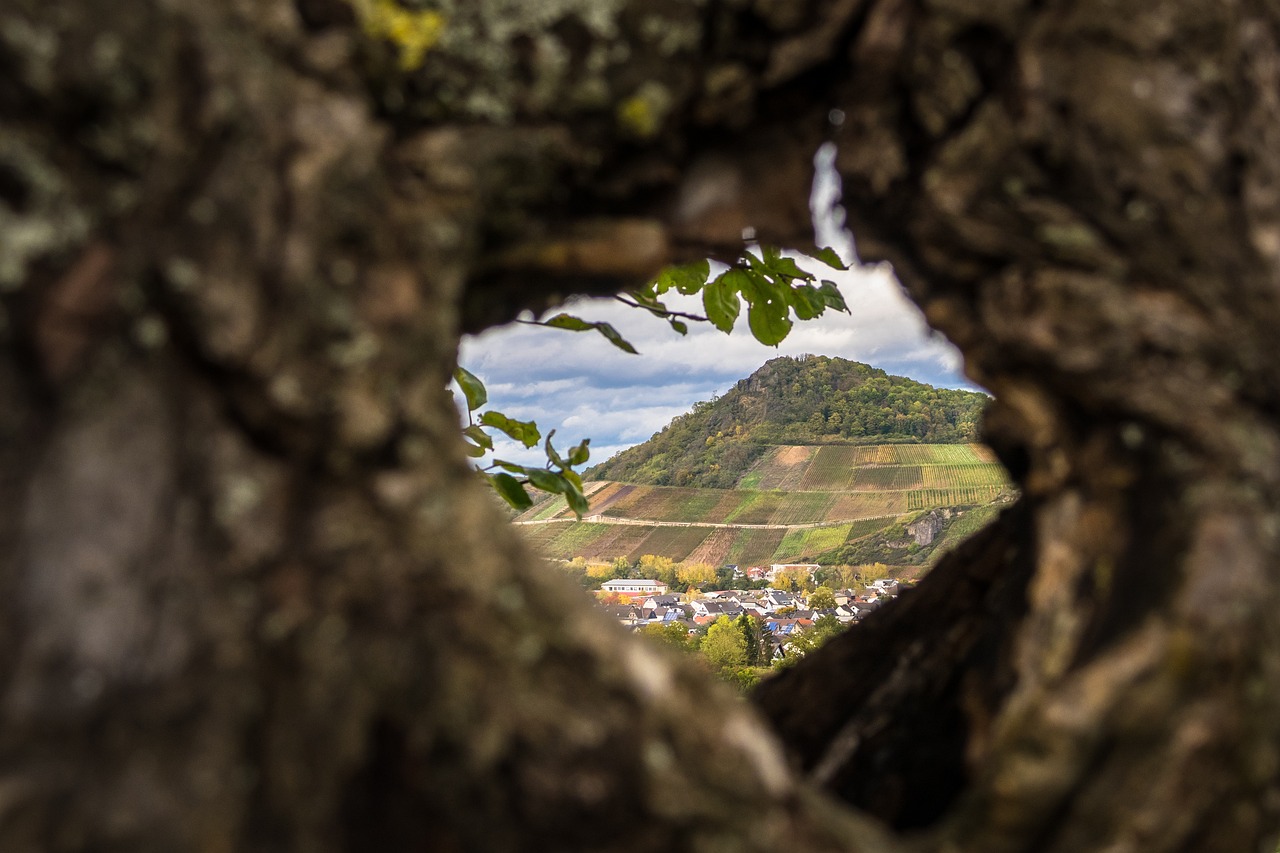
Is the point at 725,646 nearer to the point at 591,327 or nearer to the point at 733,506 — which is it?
the point at 591,327

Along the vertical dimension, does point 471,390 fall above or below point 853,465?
above

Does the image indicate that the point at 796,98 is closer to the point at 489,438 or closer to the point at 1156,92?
the point at 1156,92

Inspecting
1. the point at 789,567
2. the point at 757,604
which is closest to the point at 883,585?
the point at 757,604

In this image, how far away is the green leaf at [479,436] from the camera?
10.5 feet

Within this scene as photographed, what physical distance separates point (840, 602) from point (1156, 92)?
69901 millimetres

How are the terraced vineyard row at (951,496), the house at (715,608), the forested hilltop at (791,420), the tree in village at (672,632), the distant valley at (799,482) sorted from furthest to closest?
the forested hilltop at (791,420), the distant valley at (799,482), the terraced vineyard row at (951,496), the house at (715,608), the tree in village at (672,632)

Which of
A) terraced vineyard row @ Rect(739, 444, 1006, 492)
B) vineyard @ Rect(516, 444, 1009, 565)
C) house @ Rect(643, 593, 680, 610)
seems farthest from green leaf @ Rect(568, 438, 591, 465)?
terraced vineyard row @ Rect(739, 444, 1006, 492)

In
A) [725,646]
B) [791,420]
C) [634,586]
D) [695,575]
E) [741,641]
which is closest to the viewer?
[725,646]

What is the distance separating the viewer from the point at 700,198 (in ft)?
5.28

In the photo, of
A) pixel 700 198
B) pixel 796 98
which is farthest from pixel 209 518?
pixel 796 98

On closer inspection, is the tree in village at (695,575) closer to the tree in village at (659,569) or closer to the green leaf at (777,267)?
the tree in village at (659,569)

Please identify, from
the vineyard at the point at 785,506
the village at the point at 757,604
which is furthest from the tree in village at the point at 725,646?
the vineyard at the point at 785,506

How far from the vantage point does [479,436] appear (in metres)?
3.23

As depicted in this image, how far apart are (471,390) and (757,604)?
7043 centimetres
